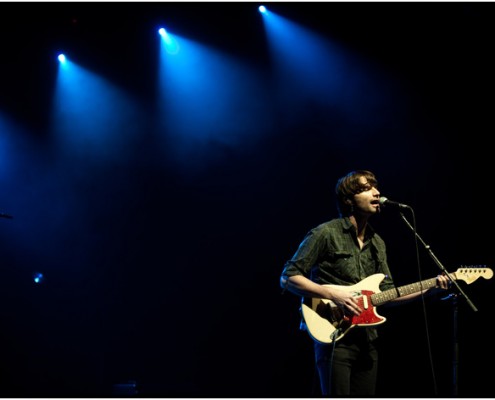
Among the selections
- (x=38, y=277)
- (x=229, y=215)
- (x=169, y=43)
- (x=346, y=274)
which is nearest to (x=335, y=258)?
(x=346, y=274)

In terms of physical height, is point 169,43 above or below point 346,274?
above

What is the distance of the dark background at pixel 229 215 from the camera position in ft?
18.2

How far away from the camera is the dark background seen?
18.2 feet

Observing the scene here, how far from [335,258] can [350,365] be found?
72 cm

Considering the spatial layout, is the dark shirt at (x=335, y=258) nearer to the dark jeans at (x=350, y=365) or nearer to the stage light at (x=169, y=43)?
the dark jeans at (x=350, y=365)

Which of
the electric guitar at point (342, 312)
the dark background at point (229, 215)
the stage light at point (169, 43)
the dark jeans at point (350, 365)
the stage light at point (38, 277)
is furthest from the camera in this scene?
the stage light at point (169, 43)

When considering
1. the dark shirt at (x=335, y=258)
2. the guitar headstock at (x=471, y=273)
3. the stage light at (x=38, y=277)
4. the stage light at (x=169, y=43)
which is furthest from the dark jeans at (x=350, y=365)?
the stage light at (x=169, y=43)

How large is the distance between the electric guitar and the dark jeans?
6 centimetres

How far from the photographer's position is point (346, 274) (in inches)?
142

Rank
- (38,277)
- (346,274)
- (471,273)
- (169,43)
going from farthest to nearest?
(169,43) → (38,277) → (471,273) → (346,274)

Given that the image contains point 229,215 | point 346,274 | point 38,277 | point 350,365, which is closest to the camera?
point 350,365

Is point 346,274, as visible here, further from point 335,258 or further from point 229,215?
point 229,215

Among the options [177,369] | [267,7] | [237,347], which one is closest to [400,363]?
[237,347]

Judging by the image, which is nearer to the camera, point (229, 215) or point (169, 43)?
point (229, 215)
